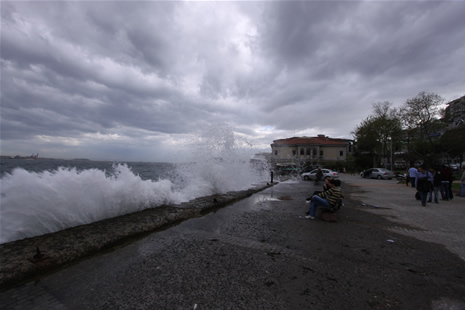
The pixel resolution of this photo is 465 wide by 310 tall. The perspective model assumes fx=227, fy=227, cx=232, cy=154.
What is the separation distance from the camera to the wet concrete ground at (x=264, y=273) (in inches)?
99.4

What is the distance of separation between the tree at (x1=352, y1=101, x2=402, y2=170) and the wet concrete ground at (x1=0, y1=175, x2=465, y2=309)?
4194cm

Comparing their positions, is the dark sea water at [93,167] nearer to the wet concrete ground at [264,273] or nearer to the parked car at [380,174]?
the wet concrete ground at [264,273]

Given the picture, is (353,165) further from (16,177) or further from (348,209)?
(16,177)

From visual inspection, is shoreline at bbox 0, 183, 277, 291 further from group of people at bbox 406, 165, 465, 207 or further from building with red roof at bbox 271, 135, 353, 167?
building with red roof at bbox 271, 135, 353, 167

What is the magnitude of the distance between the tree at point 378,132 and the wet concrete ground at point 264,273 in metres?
41.9

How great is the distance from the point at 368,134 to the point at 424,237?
47.0 meters

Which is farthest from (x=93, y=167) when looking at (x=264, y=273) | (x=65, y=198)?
(x=264, y=273)

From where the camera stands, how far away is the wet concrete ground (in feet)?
8.29

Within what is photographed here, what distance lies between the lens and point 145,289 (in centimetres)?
270

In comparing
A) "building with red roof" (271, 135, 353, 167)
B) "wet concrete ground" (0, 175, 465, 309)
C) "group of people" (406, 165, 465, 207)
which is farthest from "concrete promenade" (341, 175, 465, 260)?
"building with red roof" (271, 135, 353, 167)

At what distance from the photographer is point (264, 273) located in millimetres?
A: 3150

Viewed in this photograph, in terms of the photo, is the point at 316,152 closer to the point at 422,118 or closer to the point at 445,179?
the point at 422,118

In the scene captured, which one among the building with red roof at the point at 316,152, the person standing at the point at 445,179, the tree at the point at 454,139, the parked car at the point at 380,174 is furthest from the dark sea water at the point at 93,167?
the tree at the point at 454,139

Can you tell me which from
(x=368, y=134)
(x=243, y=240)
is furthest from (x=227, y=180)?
(x=368, y=134)
